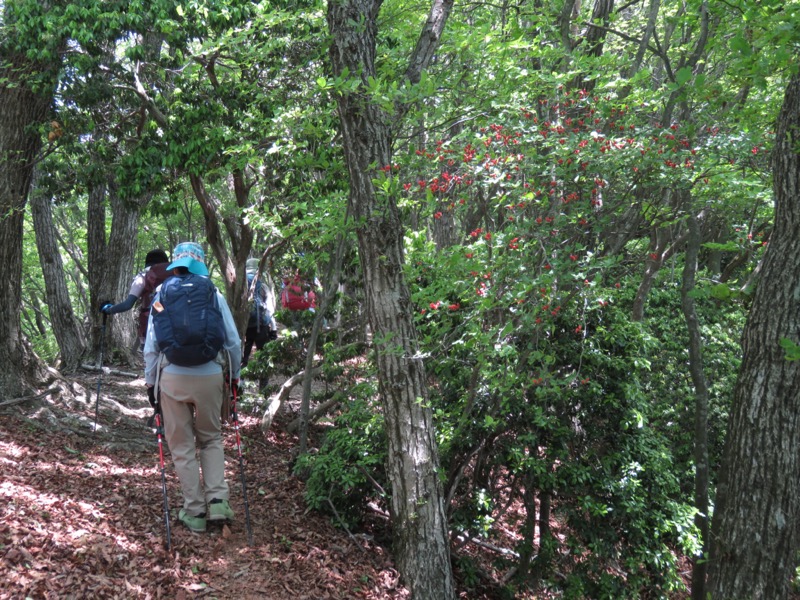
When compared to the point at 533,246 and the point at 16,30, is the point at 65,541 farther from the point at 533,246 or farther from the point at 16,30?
the point at 16,30

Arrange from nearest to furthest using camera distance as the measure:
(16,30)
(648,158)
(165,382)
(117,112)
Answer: (165,382), (648,158), (16,30), (117,112)

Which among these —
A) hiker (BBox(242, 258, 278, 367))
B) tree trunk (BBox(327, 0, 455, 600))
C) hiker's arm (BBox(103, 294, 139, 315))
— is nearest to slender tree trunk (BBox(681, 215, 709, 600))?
tree trunk (BBox(327, 0, 455, 600))

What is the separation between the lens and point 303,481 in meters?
6.42

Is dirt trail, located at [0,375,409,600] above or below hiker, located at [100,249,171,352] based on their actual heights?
below

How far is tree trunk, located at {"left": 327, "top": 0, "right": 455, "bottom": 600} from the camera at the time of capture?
172 inches

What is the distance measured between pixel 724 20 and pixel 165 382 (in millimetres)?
5311

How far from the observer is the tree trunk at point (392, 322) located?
172 inches

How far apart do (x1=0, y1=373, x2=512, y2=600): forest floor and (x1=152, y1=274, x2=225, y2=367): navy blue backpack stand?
52.7 inches

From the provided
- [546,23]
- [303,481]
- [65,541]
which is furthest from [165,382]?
[546,23]

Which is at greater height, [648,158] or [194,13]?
[194,13]

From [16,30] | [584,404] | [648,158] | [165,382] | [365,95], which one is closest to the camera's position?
[365,95]

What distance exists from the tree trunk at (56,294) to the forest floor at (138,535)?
→ 3.18 meters

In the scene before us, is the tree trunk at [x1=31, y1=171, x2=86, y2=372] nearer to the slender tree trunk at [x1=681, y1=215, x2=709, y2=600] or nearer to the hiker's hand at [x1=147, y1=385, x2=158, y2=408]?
the hiker's hand at [x1=147, y1=385, x2=158, y2=408]

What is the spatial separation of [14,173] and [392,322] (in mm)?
4578
